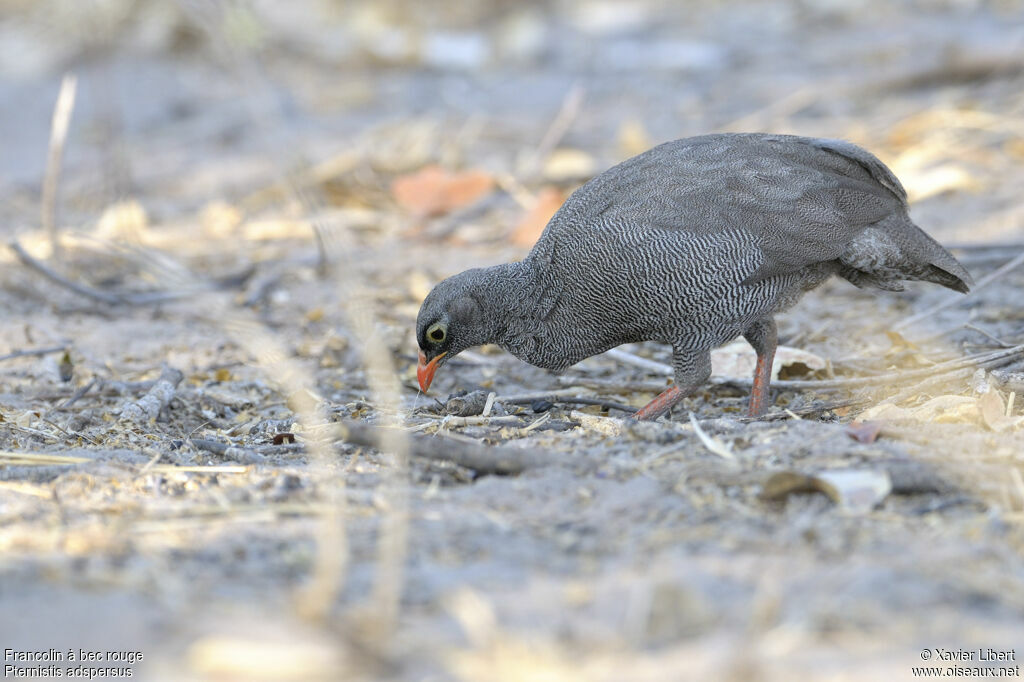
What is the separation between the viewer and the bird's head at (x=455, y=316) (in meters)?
4.98

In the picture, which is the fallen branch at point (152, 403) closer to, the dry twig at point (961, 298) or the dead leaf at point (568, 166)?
the dry twig at point (961, 298)

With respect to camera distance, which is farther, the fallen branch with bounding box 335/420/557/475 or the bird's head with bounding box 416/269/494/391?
the bird's head with bounding box 416/269/494/391

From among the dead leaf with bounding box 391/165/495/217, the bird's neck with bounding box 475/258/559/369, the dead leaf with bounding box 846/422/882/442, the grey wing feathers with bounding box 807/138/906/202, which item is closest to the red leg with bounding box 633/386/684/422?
the bird's neck with bounding box 475/258/559/369

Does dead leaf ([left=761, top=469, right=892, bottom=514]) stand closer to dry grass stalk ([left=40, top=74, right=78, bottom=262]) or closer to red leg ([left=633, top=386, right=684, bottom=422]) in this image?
red leg ([left=633, top=386, right=684, bottom=422])

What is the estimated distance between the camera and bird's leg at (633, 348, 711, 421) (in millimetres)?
4750

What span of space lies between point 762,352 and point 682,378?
425 mm

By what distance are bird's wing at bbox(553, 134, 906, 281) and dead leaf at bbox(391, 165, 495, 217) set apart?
3971mm

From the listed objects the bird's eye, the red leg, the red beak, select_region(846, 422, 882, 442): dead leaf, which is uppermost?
the bird's eye

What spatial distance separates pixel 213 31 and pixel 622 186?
221 cm

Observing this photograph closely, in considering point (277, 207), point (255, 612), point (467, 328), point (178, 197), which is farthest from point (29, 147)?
point (255, 612)

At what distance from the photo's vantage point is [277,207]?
9594 mm

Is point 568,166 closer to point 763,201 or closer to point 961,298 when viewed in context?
point 961,298

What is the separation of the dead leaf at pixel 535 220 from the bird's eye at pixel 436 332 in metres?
2.59

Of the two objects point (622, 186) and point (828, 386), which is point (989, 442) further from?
point (622, 186)
